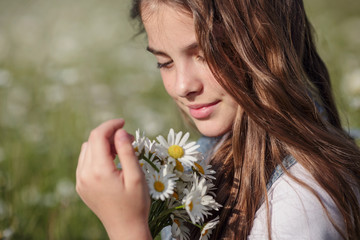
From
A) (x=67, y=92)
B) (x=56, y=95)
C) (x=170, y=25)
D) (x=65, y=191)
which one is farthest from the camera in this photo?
(x=67, y=92)

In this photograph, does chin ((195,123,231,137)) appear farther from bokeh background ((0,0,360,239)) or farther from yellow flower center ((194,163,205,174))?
bokeh background ((0,0,360,239))

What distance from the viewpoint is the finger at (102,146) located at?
35.0 inches

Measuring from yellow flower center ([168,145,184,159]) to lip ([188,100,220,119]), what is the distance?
0.86 ft

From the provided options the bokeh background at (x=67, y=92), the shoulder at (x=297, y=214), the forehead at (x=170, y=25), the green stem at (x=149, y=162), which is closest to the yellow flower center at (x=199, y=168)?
the green stem at (x=149, y=162)

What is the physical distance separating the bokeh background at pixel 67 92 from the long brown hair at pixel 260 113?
0.27 m

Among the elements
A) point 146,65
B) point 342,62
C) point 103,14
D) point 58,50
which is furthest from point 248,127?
point 103,14

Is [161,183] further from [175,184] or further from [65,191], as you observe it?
[65,191]

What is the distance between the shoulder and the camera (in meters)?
0.99

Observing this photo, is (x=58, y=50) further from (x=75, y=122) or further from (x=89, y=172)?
(x=89, y=172)

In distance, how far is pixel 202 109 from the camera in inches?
46.9

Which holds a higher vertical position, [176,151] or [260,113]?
[260,113]

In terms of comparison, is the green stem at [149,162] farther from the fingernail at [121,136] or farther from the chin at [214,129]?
the chin at [214,129]

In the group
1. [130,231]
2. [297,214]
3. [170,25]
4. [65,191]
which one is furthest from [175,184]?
[65,191]

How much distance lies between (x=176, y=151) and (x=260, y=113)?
0.30m
